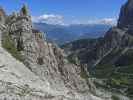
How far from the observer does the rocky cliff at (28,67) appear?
44397 mm

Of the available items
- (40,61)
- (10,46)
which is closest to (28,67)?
(10,46)

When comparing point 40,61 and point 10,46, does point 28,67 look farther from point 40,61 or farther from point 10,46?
point 40,61

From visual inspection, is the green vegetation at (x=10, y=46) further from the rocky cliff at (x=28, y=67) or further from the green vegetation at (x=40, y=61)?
the green vegetation at (x=40, y=61)

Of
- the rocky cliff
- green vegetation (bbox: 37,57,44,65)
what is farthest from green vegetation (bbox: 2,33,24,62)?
green vegetation (bbox: 37,57,44,65)

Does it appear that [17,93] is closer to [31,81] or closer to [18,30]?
[31,81]

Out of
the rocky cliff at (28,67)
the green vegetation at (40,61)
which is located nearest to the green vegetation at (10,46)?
the rocky cliff at (28,67)

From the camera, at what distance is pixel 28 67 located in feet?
232

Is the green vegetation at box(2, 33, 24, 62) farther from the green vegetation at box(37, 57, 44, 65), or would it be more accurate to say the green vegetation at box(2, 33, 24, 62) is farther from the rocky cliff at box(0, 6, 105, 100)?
the green vegetation at box(37, 57, 44, 65)

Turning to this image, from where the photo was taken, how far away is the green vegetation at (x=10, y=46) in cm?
7231

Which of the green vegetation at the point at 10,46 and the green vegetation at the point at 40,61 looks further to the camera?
the green vegetation at the point at 40,61

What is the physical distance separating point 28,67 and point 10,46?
25.1ft

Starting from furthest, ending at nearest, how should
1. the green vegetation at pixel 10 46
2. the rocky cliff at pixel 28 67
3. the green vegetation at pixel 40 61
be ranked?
1. the green vegetation at pixel 40 61
2. the green vegetation at pixel 10 46
3. the rocky cliff at pixel 28 67

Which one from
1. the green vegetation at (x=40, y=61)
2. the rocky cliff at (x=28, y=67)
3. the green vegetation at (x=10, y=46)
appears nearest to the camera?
the rocky cliff at (x=28, y=67)

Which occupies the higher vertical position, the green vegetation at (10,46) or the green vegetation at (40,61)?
the green vegetation at (10,46)
